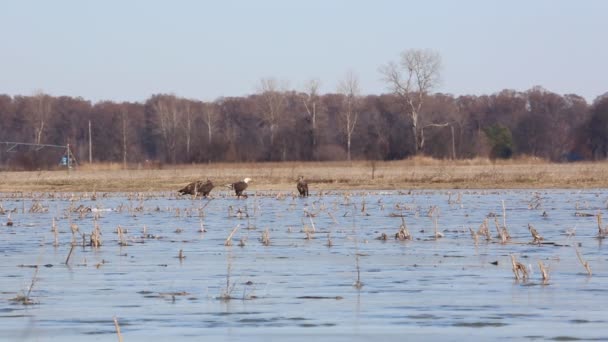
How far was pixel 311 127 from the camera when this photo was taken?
10712cm

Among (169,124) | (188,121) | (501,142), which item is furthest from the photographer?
(169,124)

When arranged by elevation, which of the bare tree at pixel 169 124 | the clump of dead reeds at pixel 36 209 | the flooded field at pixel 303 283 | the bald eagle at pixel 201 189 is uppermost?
the bare tree at pixel 169 124

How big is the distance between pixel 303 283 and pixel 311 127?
9391 cm

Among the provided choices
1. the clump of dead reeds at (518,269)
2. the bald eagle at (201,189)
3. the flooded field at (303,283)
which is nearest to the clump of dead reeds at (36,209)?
the flooded field at (303,283)

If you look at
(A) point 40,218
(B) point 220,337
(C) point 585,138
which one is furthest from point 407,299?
(C) point 585,138

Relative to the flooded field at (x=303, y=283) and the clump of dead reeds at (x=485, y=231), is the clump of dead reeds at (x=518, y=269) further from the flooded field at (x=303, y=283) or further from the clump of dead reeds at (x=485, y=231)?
the clump of dead reeds at (x=485, y=231)

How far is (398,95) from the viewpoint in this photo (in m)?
99.8

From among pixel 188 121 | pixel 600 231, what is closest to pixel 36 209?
pixel 600 231

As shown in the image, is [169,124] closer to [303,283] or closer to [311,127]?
[311,127]

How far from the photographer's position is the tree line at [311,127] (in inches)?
3866

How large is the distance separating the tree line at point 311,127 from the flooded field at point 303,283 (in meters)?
71.1

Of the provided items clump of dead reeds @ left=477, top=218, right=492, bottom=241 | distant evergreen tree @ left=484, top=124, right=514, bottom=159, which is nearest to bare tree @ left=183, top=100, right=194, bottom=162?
distant evergreen tree @ left=484, top=124, right=514, bottom=159

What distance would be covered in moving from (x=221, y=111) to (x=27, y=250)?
118 meters

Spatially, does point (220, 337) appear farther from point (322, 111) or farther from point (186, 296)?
point (322, 111)
